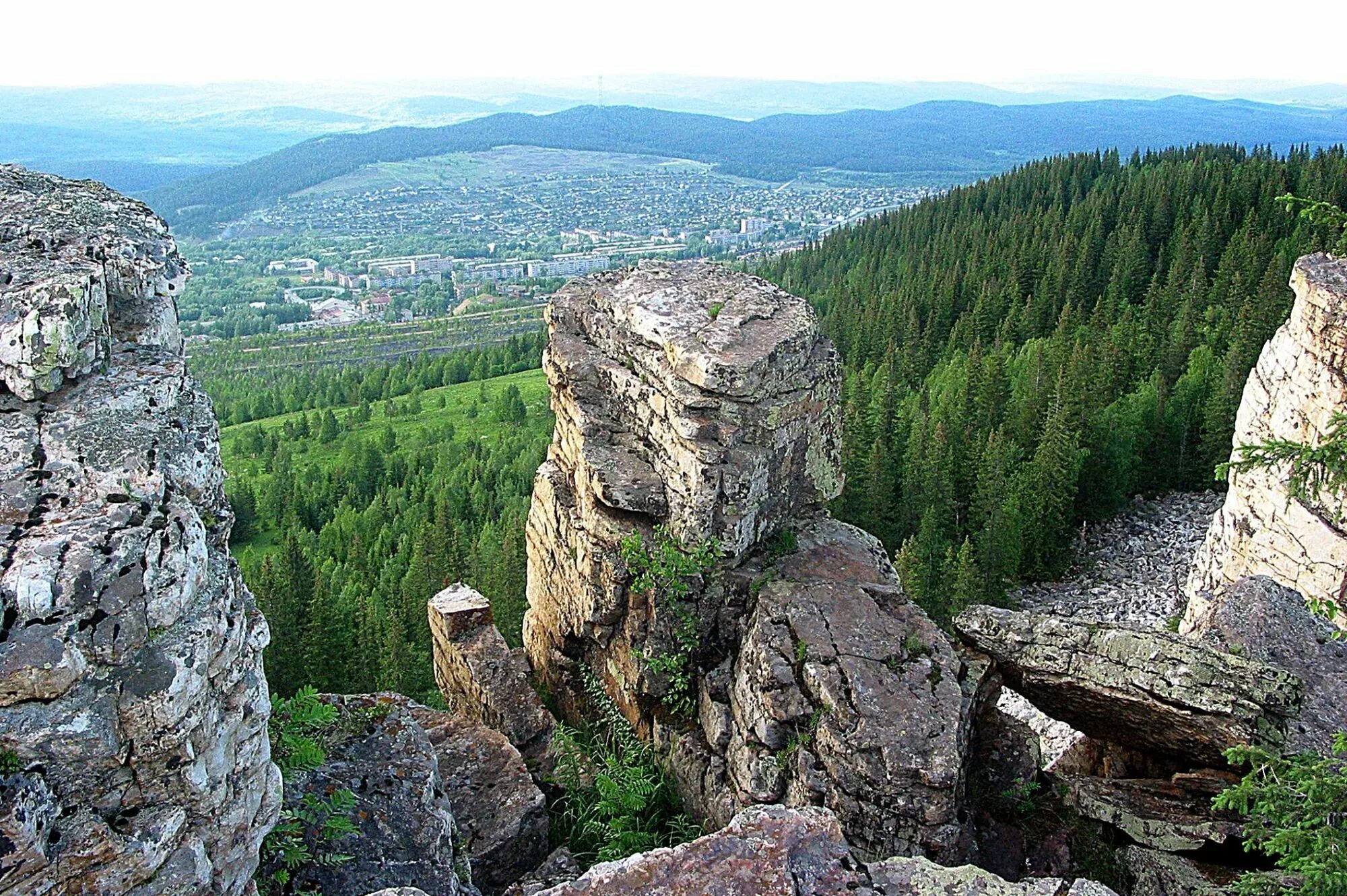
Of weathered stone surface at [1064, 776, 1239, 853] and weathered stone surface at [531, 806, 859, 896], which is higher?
weathered stone surface at [531, 806, 859, 896]

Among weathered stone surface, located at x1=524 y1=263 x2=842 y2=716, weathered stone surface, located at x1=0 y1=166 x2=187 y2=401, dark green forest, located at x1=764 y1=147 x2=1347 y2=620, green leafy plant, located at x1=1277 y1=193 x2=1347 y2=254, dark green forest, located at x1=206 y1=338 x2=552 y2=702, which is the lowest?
dark green forest, located at x1=206 y1=338 x2=552 y2=702

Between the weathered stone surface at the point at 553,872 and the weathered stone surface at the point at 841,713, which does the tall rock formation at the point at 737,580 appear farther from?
the weathered stone surface at the point at 553,872

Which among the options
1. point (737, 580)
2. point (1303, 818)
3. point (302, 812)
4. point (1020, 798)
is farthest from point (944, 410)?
point (302, 812)

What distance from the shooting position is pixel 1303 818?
33.1 feet

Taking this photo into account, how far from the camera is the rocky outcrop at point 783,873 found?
8.48 metres

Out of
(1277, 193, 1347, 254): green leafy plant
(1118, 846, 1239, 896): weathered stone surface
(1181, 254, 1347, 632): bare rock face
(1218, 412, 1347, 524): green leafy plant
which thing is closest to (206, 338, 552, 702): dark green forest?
(1118, 846, 1239, 896): weathered stone surface

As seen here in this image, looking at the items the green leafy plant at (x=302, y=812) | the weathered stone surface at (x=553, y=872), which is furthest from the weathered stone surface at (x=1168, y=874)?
the green leafy plant at (x=302, y=812)

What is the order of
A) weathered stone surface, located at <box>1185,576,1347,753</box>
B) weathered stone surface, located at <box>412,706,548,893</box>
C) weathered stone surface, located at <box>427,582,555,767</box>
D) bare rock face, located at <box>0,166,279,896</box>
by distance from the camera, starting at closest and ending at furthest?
bare rock face, located at <box>0,166,279,896</box>, weathered stone surface, located at <box>1185,576,1347,753</box>, weathered stone surface, located at <box>412,706,548,893</box>, weathered stone surface, located at <box>427,582,555,767</box>

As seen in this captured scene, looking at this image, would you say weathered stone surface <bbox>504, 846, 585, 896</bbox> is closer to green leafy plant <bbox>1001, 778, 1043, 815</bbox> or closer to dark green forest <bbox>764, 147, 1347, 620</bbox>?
green leafy plant <bbox>1001, 778, 1043, 815</bbox>

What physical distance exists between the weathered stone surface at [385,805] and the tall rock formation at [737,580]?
12.6 feet

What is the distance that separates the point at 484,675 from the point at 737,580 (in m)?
5.37

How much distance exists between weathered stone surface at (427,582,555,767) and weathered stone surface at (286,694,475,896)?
3303 millimetres

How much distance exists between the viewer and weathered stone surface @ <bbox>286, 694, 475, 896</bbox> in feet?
36.5

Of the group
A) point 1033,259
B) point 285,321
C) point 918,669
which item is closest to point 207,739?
point 918,669
